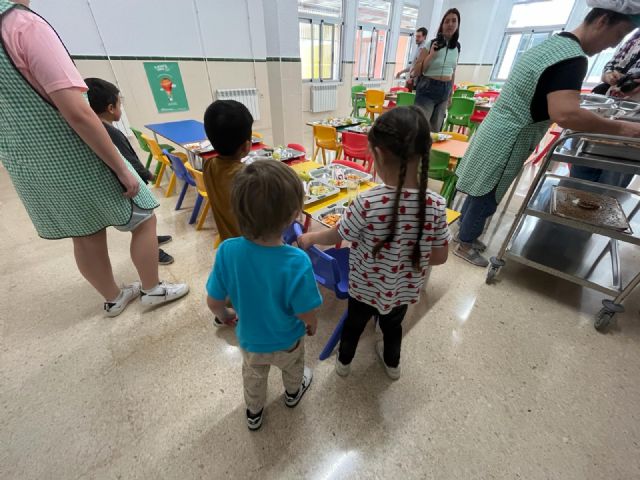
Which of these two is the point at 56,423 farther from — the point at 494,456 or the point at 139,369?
the point at 494,456

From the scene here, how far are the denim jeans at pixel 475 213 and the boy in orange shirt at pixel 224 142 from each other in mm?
1677

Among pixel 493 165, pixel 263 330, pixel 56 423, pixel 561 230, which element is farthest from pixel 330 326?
pixel 561 230

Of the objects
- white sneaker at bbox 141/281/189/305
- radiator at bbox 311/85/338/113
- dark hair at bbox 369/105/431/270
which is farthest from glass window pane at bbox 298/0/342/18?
dark hair at bbox 369/105/431/270

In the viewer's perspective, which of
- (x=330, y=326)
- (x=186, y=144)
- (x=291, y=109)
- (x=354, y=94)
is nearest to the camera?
(x=330, y=326)

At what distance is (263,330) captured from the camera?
86 cm

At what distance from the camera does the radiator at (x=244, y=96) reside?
450 centimetres

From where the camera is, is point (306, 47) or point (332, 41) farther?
point (332, 41)

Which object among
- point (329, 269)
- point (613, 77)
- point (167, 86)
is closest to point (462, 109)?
point (613, 77)

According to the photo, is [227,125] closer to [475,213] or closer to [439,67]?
[475,213]

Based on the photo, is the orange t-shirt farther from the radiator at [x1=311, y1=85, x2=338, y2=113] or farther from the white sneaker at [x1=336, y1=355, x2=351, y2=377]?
the radiator at [x1=311, y1=85, x2=338, y2=113]

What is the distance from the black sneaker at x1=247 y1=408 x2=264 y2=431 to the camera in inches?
45.4

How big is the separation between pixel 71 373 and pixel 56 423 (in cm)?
25

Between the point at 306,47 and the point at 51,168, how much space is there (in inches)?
233

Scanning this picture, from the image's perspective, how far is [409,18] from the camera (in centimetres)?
708
